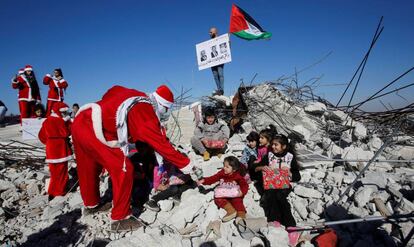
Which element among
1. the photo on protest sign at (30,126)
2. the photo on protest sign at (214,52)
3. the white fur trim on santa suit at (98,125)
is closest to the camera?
the white fur trim on santa suit at (98,125)

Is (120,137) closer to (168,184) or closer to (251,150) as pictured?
(168,184)

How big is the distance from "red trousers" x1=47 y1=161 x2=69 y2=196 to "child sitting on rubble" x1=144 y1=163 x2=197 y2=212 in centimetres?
164

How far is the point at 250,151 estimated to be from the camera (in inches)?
176

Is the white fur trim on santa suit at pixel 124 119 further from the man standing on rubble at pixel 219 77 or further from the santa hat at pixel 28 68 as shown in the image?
the santa hat at pixel 28 68

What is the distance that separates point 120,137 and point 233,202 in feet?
5.29

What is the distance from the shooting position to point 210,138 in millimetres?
5234

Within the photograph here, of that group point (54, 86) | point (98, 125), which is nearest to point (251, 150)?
point (98, 125)

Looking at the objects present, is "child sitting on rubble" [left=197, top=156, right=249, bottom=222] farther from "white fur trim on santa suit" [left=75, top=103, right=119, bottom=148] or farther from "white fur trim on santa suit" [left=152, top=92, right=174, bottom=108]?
"white fur trim on santa suit" [left=75, top=103, right=119, bottom=148]

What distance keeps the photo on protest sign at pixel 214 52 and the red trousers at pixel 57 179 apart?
402 cm

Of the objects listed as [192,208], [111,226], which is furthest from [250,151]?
[111,226]

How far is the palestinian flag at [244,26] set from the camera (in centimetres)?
729

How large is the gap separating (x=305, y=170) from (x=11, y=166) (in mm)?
5720

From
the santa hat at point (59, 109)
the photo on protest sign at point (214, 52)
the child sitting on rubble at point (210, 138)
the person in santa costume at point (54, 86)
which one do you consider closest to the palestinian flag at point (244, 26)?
the photo on protest sign at point (214, 52)

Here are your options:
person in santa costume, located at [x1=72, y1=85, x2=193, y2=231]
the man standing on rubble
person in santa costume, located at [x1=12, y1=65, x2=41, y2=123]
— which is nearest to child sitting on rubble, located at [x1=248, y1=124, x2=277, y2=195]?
person in santa costume, located at [x1=72, y1=85, x2=193, y2=231]
